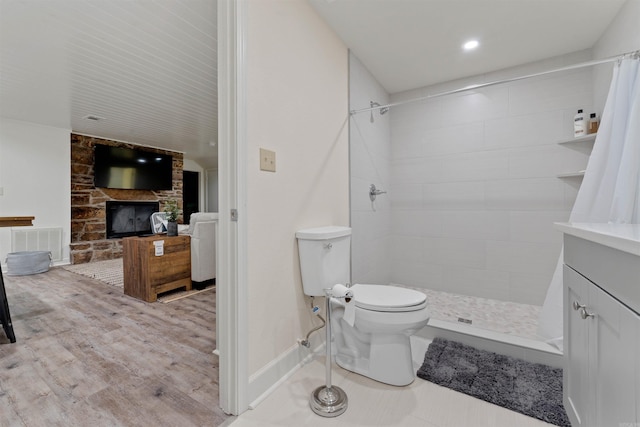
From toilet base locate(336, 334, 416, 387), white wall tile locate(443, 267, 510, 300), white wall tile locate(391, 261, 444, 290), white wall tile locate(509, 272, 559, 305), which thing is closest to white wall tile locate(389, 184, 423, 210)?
white wall tile locate(391, 261, 444, 290)

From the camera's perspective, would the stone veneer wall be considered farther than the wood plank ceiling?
Yes

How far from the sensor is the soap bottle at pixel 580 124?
7.46 feet

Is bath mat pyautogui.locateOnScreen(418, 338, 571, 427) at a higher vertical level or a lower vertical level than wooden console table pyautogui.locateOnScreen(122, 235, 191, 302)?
lower

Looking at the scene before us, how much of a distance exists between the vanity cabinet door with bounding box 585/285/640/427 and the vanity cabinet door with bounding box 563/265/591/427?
0.06 metres

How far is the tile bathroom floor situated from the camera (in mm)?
1253

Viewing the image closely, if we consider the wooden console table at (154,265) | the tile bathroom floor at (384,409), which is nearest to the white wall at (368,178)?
the tile bathroom floor at (384,409)

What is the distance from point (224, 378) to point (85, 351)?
3.97ft

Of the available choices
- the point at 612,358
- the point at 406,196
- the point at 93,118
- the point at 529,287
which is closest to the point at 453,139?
the point at 406,196

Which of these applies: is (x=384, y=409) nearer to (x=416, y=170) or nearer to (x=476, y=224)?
(x=476, y=224)

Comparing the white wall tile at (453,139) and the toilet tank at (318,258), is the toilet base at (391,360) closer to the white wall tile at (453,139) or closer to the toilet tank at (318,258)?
the toilet tank at (318,258)

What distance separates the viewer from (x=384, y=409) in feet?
4.39

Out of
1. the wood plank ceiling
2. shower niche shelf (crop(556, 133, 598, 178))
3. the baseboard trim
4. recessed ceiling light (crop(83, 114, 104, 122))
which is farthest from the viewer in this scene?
recessed ceiling light (crop(83, 114, 104, 122))

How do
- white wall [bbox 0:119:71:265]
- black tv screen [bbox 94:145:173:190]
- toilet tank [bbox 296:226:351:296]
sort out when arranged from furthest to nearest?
black tv screen [bbox 94:145:173:190]
white wall [bbox 0:119:71:265]
toilet tank [bbox 296:226:351:296]

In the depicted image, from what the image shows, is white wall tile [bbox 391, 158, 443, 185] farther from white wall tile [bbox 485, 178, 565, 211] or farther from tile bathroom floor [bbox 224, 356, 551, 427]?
tile bathroom floor [bbox 224, 356, 551, 427]
